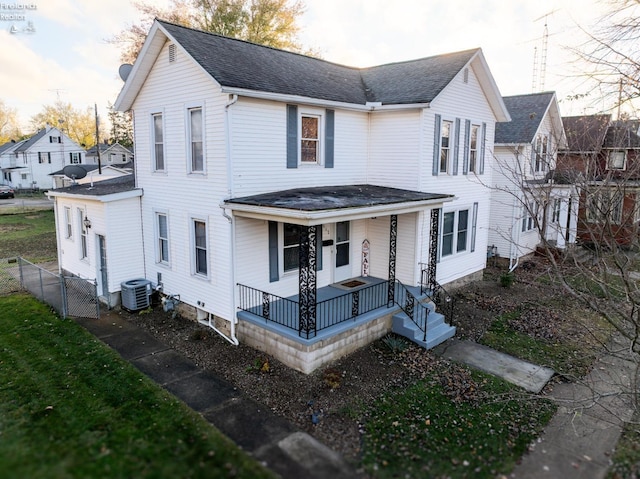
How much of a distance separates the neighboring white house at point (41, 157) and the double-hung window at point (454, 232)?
5740 cm

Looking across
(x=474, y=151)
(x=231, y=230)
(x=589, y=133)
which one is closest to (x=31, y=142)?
(x=231, y=230)

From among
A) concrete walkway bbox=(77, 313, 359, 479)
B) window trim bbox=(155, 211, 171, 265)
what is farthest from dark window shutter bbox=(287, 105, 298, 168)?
concrete walkway bbox=(77, 313, 359, 479)

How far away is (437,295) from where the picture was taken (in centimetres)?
1339

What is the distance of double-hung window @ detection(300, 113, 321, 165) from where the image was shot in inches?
452

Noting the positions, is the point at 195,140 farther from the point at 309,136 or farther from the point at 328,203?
the point at 328,203

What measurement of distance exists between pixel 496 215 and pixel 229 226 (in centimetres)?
1406

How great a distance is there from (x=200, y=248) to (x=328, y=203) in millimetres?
4032

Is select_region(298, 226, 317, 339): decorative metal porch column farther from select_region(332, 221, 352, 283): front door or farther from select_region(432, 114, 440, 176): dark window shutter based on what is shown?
select_region(432, 114, 440, 176): dark window shutter

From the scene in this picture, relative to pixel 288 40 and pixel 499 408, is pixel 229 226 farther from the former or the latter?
pixel 288 40

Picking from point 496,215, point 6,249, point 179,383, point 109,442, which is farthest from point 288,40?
point 109,442

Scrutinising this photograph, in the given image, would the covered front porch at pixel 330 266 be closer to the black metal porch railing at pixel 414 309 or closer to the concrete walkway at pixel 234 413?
the black metal porch railing at pixel 414 309

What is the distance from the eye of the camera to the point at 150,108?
12141 mm

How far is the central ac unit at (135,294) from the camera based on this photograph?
12.2m

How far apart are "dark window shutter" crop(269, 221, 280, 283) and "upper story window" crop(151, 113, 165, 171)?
401 cm
